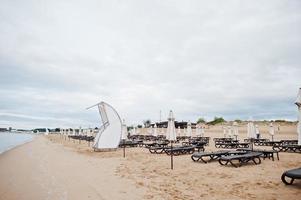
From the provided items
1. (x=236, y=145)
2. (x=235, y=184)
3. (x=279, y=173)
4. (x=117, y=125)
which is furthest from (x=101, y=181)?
(x=236, y=145)

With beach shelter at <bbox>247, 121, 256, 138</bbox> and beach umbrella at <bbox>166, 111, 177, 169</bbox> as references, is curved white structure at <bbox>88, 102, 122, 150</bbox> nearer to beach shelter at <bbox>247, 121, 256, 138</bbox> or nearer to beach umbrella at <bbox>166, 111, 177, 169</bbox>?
beach umbrella at <bbox>166, 111, 177, 169</bbox>

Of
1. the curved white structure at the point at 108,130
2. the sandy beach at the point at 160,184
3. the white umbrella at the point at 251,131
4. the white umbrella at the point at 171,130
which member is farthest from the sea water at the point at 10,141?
the white umbrella at the point at 251,131

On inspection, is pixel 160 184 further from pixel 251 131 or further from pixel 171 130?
pixel 251 131

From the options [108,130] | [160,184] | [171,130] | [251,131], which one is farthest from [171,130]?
[108,130]

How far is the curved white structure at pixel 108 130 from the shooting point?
2070cm

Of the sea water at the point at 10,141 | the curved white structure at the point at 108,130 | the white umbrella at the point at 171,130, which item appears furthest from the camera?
the sea water at the point at 10,141

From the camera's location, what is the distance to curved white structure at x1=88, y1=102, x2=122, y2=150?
20703 millimetres

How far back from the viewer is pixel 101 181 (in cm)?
901

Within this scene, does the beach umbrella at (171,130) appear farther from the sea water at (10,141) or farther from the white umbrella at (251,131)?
the sea water at (10,141)

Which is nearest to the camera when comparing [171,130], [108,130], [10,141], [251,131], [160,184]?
[160,184]

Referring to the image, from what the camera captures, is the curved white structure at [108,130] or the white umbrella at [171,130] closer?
the white umbrella at [171,130]

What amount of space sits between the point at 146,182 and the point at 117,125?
12.7 meters

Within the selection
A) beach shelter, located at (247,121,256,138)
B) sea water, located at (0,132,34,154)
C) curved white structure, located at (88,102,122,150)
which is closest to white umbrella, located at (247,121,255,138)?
beach shelter, located at (247,121,256,138)

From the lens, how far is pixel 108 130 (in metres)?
20.9
